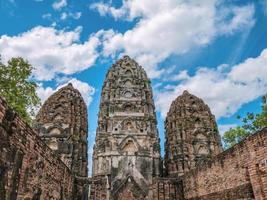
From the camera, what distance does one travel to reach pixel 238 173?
9.65 metres

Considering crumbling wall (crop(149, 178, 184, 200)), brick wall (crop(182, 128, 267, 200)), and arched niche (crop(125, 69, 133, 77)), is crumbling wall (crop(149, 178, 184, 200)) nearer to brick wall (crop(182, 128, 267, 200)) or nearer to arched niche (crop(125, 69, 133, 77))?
brick wall (crop(182, 128, 267, 200))

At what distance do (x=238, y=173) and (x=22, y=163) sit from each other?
6.99 meters

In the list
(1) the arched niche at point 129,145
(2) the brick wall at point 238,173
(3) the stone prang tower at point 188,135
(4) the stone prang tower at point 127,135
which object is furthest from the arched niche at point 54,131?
(2) the brick wall at point 238,173

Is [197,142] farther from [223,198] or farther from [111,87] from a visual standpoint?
[223,198]

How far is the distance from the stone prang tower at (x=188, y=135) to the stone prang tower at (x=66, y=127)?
11570 mm

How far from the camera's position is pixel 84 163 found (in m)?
32.2

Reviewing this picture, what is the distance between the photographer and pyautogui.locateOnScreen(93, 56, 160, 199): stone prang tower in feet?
109

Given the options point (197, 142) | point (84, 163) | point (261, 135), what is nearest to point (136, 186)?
point (84, 163)

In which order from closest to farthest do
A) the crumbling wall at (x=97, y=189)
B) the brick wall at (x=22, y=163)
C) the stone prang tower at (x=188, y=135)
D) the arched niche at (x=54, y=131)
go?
the brick wall at (x=22, y=163)
the crumbling wall at (x=97, y=189)
the arched niche at (x=54, y=131)
the stone prang tower at (x=188, y=135)

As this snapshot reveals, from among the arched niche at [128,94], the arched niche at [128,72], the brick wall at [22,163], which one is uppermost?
the arched niche at [128,72]

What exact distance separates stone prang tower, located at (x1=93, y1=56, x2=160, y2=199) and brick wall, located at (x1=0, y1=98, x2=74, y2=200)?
71.8 ft

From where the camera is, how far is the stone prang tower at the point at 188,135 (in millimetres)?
35406

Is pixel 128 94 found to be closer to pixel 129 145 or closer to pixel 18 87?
pixel 129 145

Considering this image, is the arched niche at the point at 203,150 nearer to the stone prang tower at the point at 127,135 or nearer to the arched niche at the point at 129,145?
the stone prang tower at the point at 127,135
